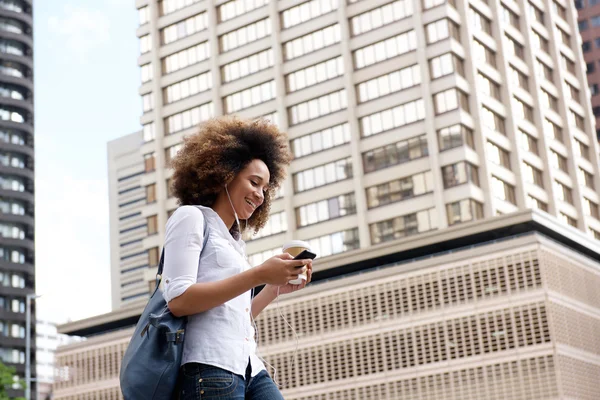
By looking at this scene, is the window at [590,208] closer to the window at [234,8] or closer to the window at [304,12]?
the window at [304,12]

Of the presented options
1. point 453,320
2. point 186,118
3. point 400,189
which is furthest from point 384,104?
point 186,118

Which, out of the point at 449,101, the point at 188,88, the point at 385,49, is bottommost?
the point at 449,101

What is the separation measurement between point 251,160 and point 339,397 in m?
57.1

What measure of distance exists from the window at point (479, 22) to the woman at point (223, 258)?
6526cm

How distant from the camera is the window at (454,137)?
64.4 m

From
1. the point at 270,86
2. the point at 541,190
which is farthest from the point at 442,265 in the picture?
the point at 270,86

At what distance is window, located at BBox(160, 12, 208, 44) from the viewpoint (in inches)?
3145

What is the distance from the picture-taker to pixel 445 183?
6419 cm

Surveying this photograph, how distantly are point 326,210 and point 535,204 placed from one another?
13.7 metres

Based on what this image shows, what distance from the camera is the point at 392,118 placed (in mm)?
67938

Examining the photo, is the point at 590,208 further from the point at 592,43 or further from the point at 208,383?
the point at 208,383

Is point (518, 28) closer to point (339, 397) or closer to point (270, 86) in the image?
point (270, 86)

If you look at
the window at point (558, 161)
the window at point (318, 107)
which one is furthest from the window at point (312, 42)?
the window at point (558, 161)

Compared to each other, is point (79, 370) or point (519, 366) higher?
point (79, 370)
